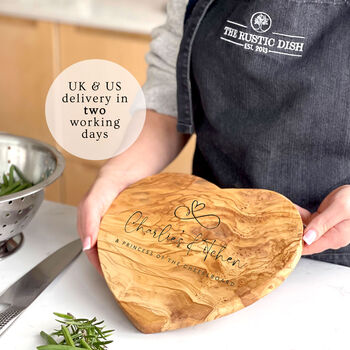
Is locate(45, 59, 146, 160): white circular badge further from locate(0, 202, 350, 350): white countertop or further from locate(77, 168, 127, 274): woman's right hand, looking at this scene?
locate(0, 202, 350, 350): white countertop


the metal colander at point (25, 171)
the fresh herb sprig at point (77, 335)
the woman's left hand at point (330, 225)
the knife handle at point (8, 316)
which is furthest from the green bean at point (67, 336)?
the woman's left hand at point (330, 225)

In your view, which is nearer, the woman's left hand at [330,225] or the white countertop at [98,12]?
the woman's left hand at [330,225]

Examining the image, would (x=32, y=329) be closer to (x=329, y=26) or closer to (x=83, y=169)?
(x=329, y=26)

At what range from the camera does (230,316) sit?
2.41 ft

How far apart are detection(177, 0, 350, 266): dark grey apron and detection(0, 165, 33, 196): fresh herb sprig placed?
33 centimetres

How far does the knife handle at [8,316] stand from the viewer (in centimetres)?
70

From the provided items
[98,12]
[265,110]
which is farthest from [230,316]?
[98,12]

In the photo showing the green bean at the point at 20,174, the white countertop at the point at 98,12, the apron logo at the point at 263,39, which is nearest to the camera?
the apron logo at the point at 263,39

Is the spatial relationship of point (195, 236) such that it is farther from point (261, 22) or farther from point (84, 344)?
point (261, 22)

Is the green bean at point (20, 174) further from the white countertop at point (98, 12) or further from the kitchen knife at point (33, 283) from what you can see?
the white countertop at point (98, 12)

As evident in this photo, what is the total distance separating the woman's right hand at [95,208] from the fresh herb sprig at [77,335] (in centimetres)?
11

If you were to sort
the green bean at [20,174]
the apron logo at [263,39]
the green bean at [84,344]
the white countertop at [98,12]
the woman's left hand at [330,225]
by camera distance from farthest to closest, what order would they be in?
1. the white countertop at [98,12]
2. the green bean at [20,174]
3. the apron logo at [263,39]
4. the woman's left hand at [330,225]
5. the green bean at [84,344]

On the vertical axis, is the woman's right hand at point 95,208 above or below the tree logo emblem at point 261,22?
below

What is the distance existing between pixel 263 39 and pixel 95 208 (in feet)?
1.23
